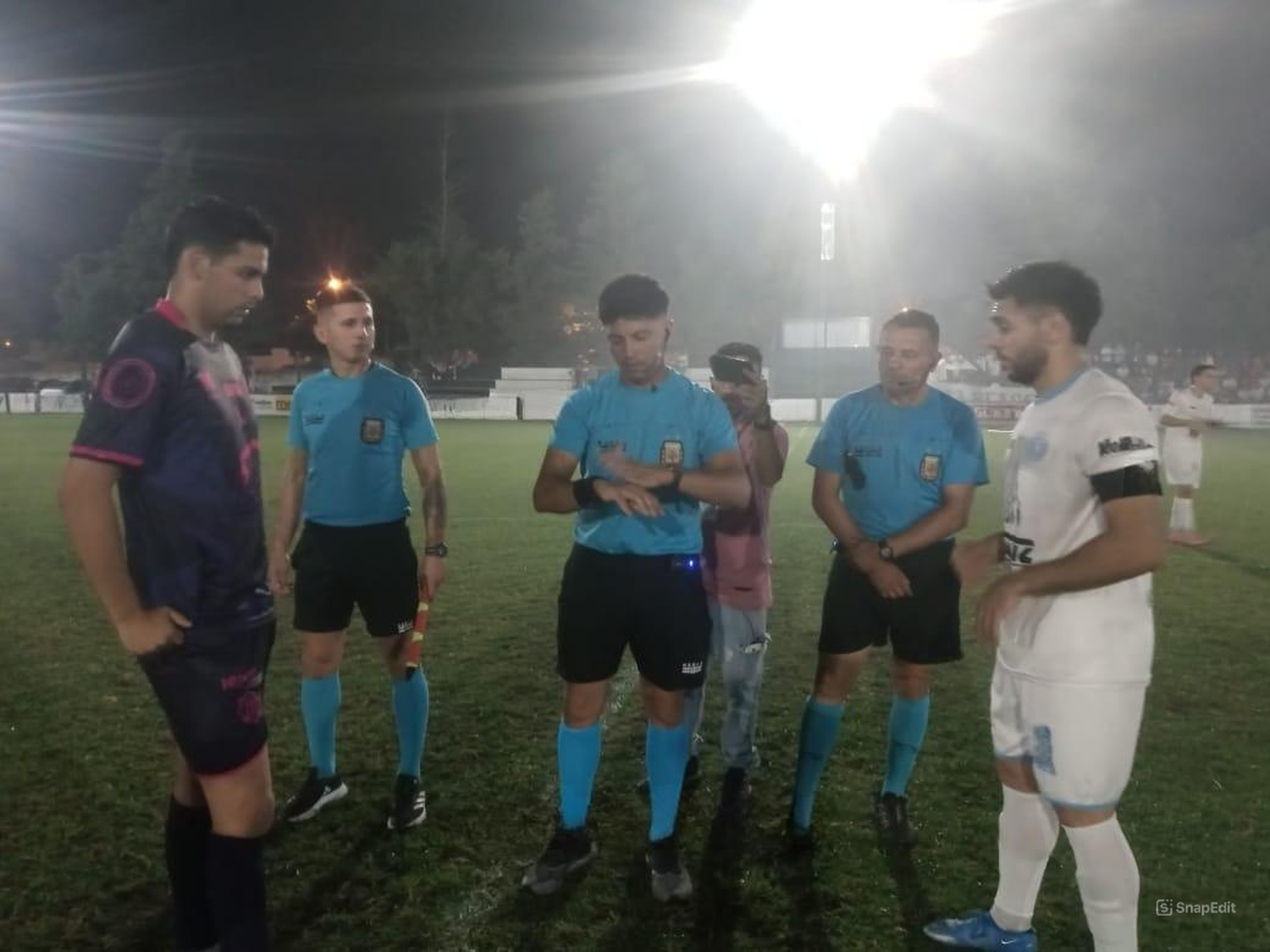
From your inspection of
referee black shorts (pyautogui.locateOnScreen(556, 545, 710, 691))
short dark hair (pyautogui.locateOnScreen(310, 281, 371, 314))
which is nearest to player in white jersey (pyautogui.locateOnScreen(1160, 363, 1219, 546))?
referee black shorts (pyautogui.locateOnScreen(556, 545, 710, 691))

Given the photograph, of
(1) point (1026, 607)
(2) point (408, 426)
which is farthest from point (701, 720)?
(1) point (1026, 607)

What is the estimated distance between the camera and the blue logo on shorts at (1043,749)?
272cm

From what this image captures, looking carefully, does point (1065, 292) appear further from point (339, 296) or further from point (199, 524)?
point (339, 296)

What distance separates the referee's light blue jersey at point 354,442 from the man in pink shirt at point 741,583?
1.48 metres

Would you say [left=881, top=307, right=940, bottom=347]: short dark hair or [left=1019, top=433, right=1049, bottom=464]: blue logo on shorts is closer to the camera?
[left=1019, top=433, right=1049, bottom=464]: blue logo on shorts

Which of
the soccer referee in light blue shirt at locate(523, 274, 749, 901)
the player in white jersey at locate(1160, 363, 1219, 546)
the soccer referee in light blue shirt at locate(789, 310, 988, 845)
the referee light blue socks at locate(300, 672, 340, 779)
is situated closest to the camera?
the soccer referee in light blue shirt at locate(523, 274, 749, 901)

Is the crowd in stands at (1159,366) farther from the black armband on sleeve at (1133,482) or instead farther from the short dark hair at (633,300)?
the black armband on sleeve at (1133,482)

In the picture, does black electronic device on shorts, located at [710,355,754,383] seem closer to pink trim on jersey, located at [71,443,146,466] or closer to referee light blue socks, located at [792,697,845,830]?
referee light blue socks, located at [792,697,845,830]

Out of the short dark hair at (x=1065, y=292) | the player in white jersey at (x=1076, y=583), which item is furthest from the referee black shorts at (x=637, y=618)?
the short dark hair at (x=1065, y=292)

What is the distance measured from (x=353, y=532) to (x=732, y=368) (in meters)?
1.84

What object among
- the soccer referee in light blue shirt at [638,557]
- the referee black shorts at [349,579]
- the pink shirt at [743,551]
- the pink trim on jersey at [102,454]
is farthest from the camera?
the pink shirt at [743,551]

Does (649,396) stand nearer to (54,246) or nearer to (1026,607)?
(1026,607)

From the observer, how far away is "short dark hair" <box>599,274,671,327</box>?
3.44m

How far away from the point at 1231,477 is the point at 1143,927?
58.1 ft
